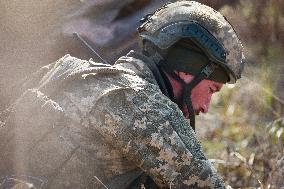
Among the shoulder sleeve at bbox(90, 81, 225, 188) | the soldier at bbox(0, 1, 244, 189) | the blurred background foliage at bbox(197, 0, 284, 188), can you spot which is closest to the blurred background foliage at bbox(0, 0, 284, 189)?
the blurred background foliage at bbox(197, 0, 284, 188)

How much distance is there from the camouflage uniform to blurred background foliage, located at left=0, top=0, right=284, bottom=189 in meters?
1.31

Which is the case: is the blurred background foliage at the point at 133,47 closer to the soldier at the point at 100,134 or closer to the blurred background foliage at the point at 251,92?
the blurred background foliage at the point at 251,92

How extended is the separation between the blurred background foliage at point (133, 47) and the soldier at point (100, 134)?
1.29 meters

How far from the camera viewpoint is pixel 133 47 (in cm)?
600

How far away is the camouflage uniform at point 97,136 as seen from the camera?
355cm

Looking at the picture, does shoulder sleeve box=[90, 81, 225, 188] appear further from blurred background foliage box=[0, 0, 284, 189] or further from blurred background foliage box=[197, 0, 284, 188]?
blurred background foliage box=[197, 0, 284, 188]

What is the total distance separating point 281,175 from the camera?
4.96 metres

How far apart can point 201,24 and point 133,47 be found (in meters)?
2.04

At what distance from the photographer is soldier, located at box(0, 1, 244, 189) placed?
11.7 ft

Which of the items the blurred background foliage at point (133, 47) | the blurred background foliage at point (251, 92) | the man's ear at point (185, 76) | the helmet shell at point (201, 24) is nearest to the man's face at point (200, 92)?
the man's ear at point (185, 76)

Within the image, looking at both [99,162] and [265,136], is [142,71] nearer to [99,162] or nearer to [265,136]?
[99,162]

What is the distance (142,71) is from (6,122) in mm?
750

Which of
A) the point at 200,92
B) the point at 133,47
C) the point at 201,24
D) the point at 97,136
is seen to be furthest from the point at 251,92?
the point at 97,136

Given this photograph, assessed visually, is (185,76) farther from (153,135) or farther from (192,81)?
(153,135)
